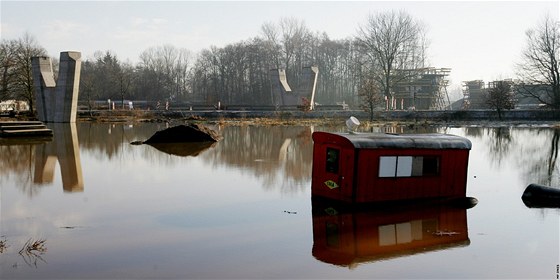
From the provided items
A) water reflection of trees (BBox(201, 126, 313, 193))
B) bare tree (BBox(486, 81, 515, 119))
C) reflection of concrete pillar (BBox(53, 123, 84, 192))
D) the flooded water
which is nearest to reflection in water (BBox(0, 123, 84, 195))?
reflection of concrete pillar (BBox(53, 123, 84, 192))

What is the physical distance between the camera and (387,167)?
519 inches

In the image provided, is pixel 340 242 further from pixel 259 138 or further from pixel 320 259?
pixel 259 138

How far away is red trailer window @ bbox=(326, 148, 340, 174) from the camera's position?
13328 millimetres

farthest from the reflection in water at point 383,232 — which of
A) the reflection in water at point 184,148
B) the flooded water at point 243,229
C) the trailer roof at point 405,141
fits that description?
the reflection in water at point 184,148

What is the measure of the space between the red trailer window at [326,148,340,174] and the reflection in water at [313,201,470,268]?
0.91 metres

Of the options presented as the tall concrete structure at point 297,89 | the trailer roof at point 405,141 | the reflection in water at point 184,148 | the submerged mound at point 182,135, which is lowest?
the reflection in water at point 184,148

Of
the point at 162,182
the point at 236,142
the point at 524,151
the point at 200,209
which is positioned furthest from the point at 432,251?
the point at 236,142

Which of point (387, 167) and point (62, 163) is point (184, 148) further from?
point (387, 167)

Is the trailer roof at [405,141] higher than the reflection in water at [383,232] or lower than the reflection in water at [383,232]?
higher

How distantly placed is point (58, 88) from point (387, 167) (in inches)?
1769

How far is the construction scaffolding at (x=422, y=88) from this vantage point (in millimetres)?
75875

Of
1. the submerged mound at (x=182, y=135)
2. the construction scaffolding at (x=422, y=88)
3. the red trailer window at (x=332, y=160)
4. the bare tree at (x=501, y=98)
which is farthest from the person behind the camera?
the construction scaffolding at (x=422, y=88)

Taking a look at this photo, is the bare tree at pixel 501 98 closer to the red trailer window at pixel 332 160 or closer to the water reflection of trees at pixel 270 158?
the water reflection of trees at pixel 270 158

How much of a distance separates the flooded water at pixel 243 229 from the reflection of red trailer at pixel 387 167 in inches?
19.8
